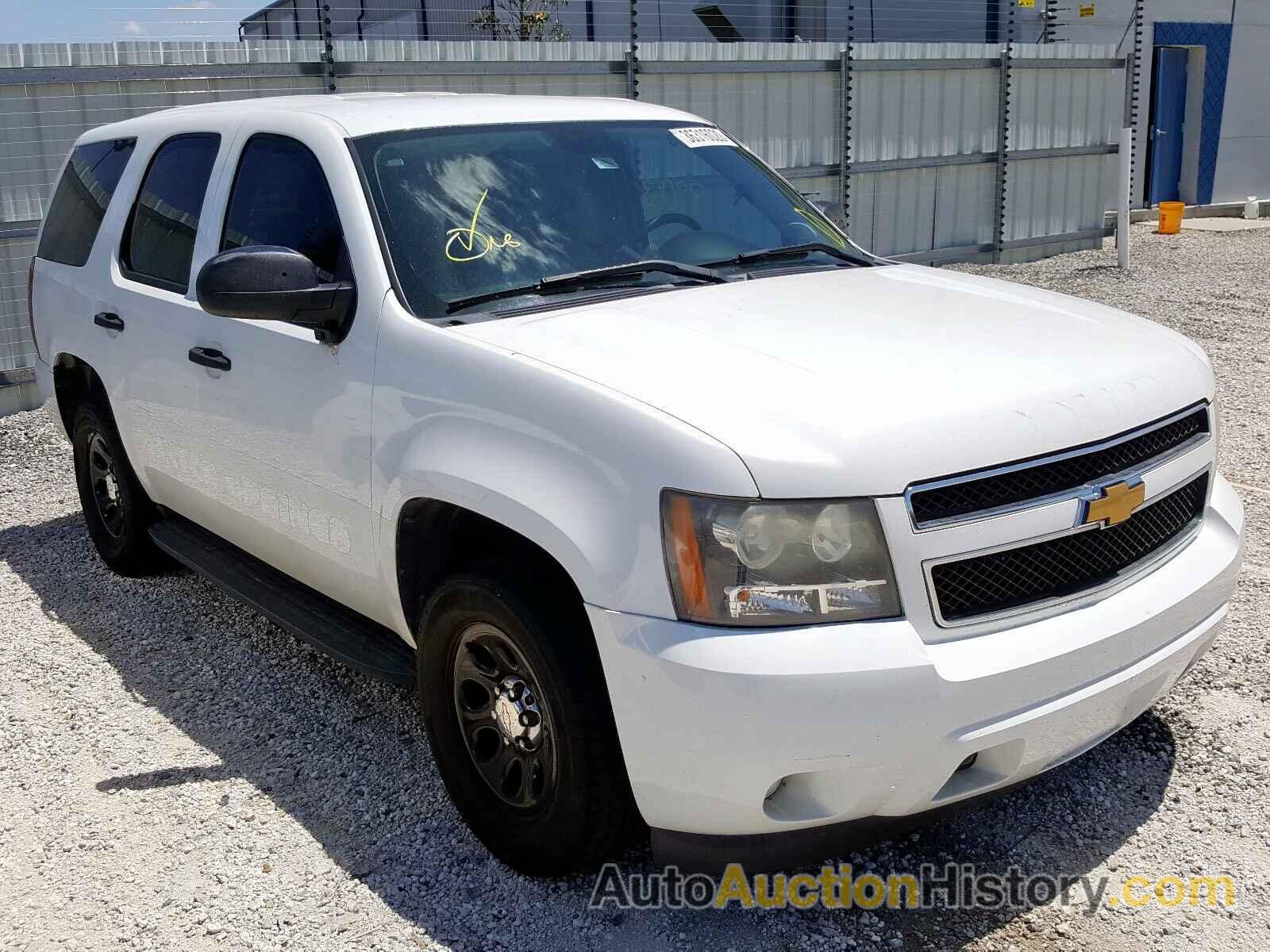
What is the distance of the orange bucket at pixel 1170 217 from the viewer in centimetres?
1766

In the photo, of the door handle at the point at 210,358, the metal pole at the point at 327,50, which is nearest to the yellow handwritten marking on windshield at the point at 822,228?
the door handle at the point at 210,358

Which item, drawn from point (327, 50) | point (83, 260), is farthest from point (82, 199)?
point (327, 50)

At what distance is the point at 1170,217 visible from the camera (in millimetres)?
17703

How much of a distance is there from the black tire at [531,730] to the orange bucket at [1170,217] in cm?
1713

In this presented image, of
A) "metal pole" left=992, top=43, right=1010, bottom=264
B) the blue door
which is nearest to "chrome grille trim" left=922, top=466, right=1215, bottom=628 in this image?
"metal pole" left=992, top=43, right=1010, bottom=264

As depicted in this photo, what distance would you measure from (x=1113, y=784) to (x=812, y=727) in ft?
4.87

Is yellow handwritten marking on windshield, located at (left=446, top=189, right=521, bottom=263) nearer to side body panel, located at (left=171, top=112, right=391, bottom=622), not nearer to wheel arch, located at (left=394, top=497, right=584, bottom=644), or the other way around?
side body panel, located at (left=171, top=112, right=391, bottom=622)

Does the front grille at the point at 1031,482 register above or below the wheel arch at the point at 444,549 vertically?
above

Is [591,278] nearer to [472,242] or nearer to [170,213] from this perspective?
[472,242]

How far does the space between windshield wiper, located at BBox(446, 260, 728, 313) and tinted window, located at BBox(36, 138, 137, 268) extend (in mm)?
2363

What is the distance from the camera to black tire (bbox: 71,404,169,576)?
5.07 meters

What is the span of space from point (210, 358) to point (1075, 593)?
9.04 feet

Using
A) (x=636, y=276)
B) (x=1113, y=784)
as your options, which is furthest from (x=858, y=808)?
(x=636, y=276)

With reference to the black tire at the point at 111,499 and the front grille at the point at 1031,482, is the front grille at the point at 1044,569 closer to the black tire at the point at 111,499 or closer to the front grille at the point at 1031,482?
the front grille at the point at 1031,482
